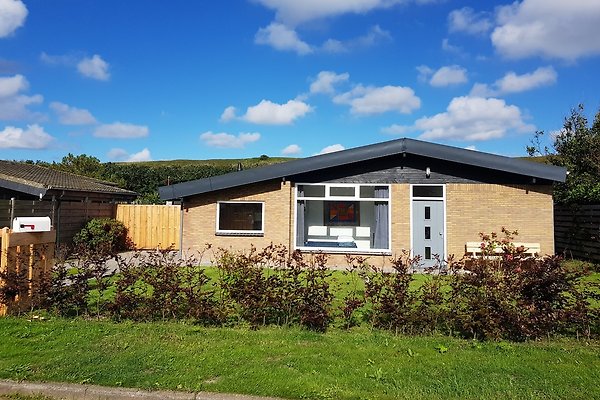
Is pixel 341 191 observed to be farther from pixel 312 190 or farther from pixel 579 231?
pixel 579 231

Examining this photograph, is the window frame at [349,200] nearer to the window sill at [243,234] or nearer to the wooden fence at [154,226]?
the window sill at [243,234]

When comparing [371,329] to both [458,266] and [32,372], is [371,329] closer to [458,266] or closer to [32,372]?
[458,266]

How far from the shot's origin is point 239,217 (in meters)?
14.4

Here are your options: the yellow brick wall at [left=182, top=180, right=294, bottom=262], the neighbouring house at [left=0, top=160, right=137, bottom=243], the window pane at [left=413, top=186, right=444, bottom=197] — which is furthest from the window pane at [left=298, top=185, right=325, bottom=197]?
the neighbouring house at [left=0, top=160, right=137, bottom=243]

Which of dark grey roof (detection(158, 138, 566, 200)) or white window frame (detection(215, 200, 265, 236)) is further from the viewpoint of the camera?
white window frame (detection(215, 200, 265, 236))

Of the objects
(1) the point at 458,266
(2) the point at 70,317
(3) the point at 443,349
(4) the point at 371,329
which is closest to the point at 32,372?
(2) the point at 70,317

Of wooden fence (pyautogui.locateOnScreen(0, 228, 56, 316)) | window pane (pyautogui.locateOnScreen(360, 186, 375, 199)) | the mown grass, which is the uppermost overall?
window pane (pyautogui.locateOnScreen(360, 186, 375, 199))

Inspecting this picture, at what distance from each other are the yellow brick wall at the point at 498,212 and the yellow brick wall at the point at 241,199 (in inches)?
190

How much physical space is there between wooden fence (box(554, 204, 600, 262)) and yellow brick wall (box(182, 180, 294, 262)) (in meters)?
8.43

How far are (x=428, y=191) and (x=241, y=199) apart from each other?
5.70 m

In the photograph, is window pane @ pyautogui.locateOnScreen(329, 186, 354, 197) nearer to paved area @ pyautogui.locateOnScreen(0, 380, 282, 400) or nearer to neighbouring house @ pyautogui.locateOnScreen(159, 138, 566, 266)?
neighbouring house @ pyautogui.locateOnScreen(159, 138, 566, 266)

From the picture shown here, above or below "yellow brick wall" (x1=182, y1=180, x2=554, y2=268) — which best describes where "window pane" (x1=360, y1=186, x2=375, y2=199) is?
above

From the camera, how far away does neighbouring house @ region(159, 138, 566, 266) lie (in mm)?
12742

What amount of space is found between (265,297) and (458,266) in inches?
101
